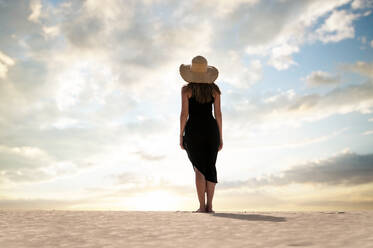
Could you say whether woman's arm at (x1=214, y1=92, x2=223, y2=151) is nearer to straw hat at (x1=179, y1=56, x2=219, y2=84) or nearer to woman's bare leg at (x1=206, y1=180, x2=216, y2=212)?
straw hat at (x1=179, y1=56, x2=219, y2=84)

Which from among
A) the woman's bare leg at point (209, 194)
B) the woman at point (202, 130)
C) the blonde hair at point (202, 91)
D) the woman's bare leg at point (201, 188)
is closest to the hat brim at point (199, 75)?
the woman at point (202, 130)

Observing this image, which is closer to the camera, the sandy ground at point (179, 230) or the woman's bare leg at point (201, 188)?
the sandy ground at point (179, 230)

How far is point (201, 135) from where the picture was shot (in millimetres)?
6770

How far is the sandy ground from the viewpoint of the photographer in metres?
3.24

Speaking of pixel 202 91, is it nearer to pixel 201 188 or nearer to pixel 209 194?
pixel 201 188

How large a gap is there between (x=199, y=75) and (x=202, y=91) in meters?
0.39

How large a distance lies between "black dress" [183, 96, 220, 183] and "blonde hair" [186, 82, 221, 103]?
76 mm

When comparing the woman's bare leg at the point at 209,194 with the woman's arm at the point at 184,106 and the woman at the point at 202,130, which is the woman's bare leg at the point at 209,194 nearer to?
the woman at the point at 202,130

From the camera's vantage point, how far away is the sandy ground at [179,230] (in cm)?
324

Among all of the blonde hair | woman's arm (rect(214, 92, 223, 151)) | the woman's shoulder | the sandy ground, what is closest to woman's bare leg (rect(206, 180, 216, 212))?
woman's arm (rect(214, 92, 223, 151))

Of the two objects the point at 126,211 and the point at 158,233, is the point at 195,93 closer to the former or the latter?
the point at 126,211

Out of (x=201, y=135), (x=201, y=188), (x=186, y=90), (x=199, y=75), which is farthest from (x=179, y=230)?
(x=199, y=75)

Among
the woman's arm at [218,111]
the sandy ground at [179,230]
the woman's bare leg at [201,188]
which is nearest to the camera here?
the sandy ground at [179,230]

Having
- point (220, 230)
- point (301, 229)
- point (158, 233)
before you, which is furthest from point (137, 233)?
point (301, 229)
